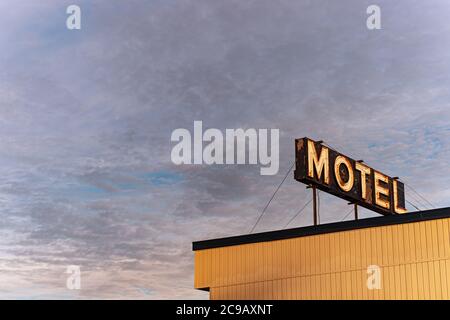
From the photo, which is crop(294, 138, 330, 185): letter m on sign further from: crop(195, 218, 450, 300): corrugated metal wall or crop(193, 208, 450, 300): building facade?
crop(195, 218, 450, 300): corrugated metal wall

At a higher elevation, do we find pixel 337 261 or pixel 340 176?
pixel 340 176

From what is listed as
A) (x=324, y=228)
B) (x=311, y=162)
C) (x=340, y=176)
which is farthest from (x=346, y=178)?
(x=324, y=228)

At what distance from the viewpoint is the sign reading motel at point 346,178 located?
1487 inches

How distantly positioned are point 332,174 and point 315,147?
2231 millimetres

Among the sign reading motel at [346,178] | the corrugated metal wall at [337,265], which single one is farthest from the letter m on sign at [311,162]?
the corrugated metal wall at [337,265]

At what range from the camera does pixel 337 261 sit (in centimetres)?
3000

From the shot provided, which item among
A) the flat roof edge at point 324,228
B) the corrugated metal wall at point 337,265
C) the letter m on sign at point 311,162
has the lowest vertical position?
the corrugated metal wall at point 337,265

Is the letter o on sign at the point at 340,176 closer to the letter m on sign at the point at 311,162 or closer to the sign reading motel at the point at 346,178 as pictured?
the sign reading motel at the point at 346,178

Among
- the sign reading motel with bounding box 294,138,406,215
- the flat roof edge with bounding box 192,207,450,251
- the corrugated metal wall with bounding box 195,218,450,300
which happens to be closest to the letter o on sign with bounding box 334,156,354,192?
the sign reading motel with bounding box 294,138,406,215

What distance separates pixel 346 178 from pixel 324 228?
11.2m

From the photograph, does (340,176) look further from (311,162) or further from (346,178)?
(311,162)

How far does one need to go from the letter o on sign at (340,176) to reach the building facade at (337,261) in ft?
31.3
